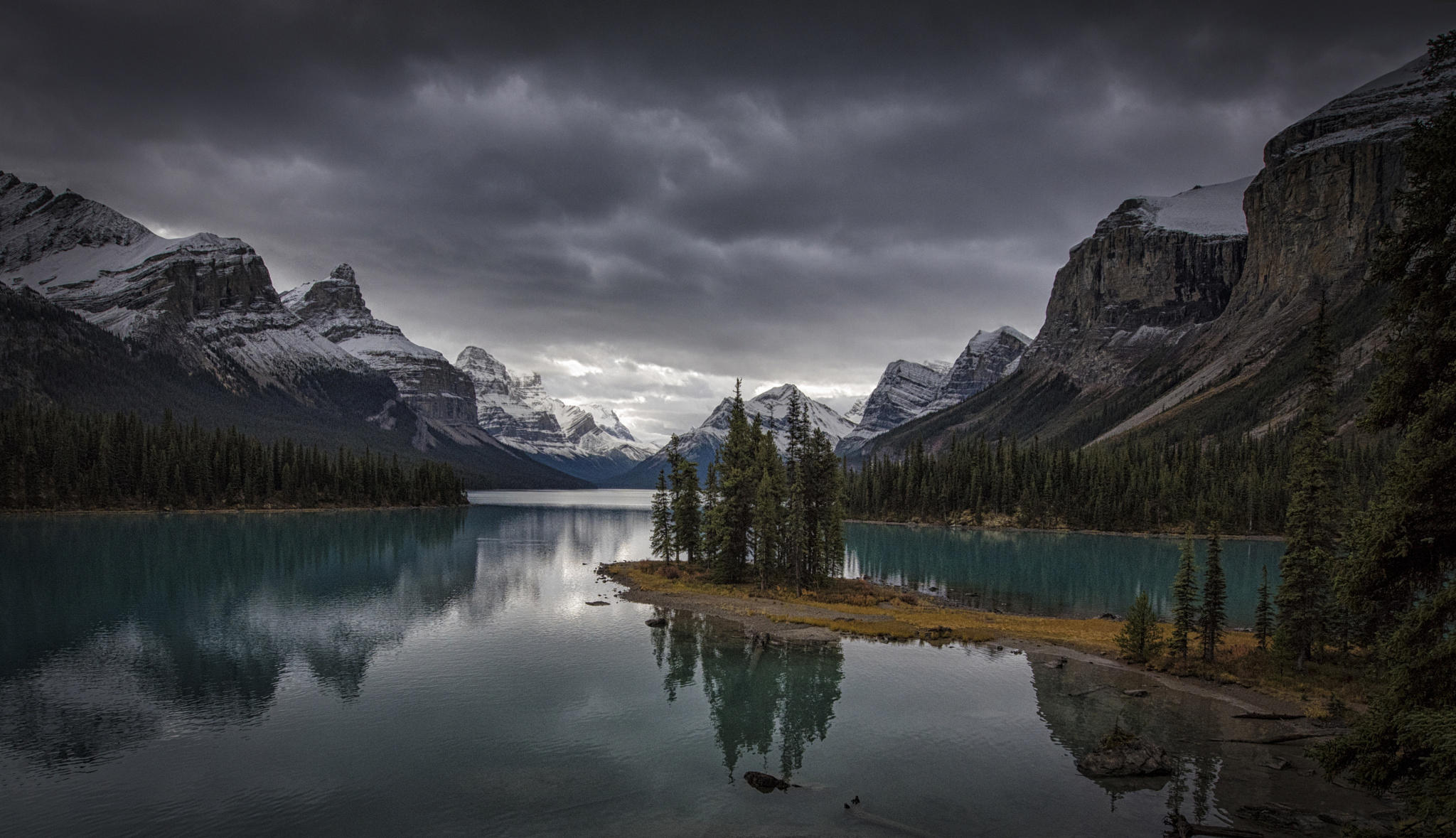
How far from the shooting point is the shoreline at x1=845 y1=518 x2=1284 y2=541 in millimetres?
136250

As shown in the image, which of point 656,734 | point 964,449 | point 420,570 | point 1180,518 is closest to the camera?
point 656,734

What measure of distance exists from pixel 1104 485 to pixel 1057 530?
14320 mm

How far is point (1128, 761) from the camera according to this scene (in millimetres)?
26297

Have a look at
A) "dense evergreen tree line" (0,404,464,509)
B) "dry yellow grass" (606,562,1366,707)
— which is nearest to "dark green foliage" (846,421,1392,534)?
"dry yellow grass" (606,562,1366,707)

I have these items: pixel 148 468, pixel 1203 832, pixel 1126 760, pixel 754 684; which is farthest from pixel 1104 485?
pixel 148 468

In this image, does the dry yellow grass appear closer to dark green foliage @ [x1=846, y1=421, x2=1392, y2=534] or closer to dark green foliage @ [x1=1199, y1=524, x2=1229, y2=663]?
dark green foliage @ [x1=1199, y1=524, x2=1229, y2=663]

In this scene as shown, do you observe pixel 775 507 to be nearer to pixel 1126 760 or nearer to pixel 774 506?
pixel 774 506

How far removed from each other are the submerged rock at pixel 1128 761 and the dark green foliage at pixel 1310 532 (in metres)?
15.5

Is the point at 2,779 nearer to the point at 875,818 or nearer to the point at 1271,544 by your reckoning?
the point at 875,818

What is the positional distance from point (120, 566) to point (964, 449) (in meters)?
170

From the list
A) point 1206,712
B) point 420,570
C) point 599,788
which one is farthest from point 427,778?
point 420,570

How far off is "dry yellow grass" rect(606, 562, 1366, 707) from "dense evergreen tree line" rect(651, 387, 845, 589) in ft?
9.05

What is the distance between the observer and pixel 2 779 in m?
23.7

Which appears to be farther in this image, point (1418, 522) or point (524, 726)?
point (524, 726)
